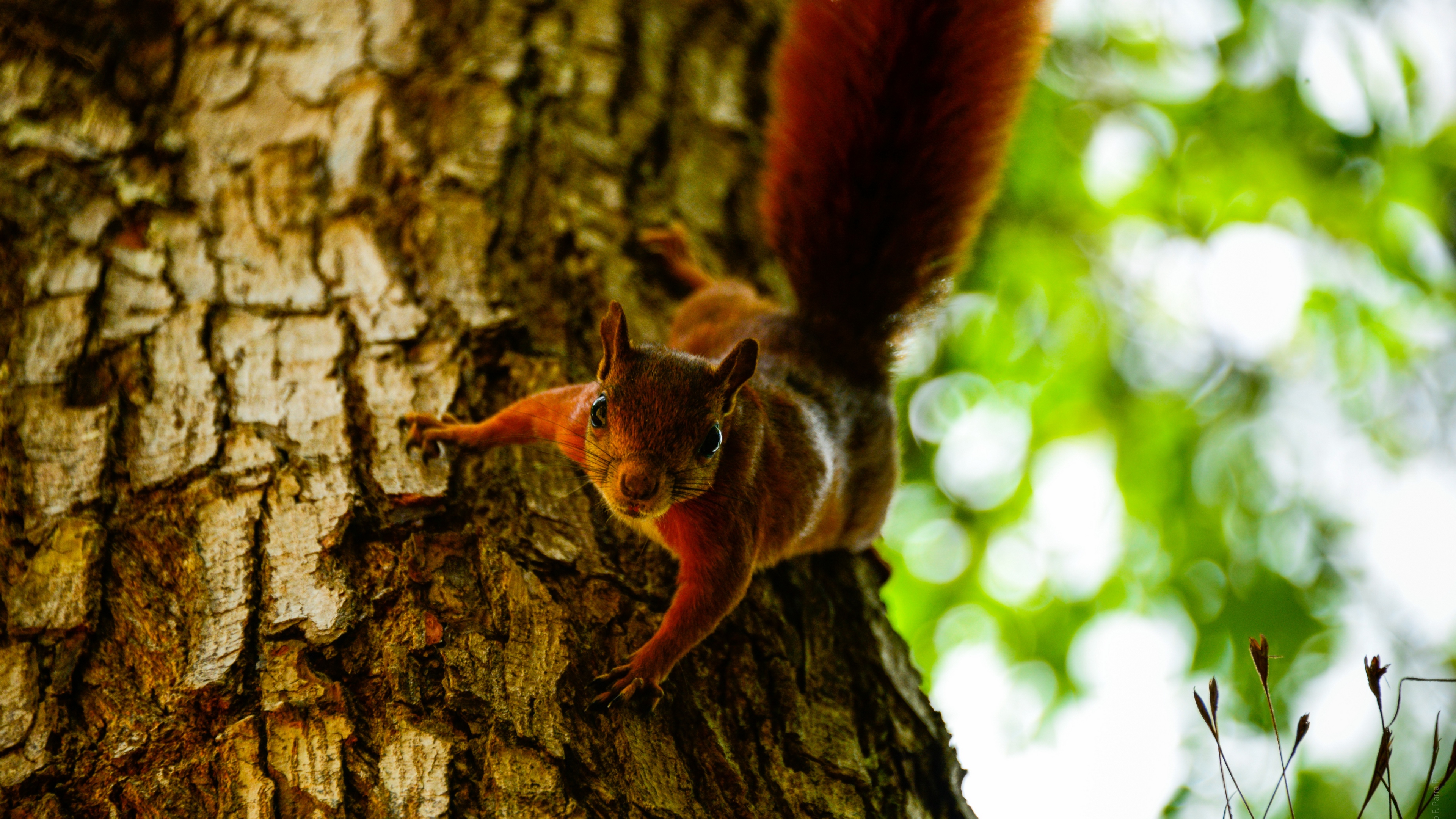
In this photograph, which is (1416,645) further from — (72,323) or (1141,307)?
(72,323)

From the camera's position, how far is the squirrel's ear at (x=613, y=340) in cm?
160

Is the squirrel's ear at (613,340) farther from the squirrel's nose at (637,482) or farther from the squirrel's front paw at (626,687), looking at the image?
the squirrel's front paw at (626,687)

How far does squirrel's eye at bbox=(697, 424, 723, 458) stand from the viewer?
5.28 ft

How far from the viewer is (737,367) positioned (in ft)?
5.29

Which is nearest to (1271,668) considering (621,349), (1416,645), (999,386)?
(1416,645)

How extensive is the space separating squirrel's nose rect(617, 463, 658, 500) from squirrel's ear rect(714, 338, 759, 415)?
21 cm

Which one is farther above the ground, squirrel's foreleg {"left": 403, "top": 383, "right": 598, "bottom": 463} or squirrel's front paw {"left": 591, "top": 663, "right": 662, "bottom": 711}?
squirrel's foreleg {"left": 403, "top": 383, "right": 598, "bottom": 463}

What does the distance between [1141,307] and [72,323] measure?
10.8 feet

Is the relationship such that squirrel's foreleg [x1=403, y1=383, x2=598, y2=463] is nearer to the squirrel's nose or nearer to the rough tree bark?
the rough tree bark

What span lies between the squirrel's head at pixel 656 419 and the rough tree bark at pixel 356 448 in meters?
0.16

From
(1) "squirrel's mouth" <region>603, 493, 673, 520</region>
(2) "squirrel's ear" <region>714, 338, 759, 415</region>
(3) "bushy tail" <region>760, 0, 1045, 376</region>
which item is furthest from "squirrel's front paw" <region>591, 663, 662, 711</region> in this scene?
(3) "bushy tail" <region>760, 0, 1045, 376</region>

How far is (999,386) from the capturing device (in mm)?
3436

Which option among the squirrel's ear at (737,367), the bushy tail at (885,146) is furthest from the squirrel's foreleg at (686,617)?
the bushy tail at (885,146)

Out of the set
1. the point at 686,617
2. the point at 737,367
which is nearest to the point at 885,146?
the point at 737,367
